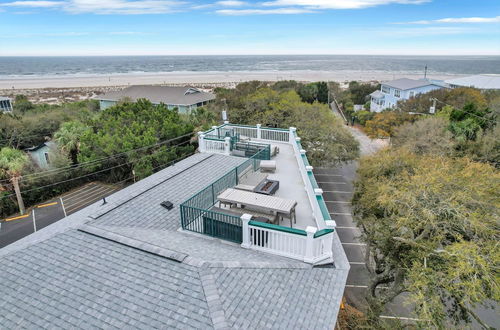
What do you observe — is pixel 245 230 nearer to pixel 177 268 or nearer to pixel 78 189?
pixel 177 268

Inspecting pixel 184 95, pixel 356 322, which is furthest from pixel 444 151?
pixel 184 95

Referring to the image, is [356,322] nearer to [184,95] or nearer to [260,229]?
[260,229]

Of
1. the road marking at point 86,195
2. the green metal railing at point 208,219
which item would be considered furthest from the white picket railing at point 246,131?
the road marking at point 86,195

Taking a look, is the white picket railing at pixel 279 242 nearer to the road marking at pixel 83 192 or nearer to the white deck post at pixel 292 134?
the white deck post at pixel 292 134

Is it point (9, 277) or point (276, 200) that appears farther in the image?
point (276, 200)

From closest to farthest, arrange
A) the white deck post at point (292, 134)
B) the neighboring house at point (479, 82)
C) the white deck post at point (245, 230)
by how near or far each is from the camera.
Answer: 1. the white deck post at point (245, 230)
2. the white deck post at point (292, 134)
3. the neighboring house at point (479, 82)
